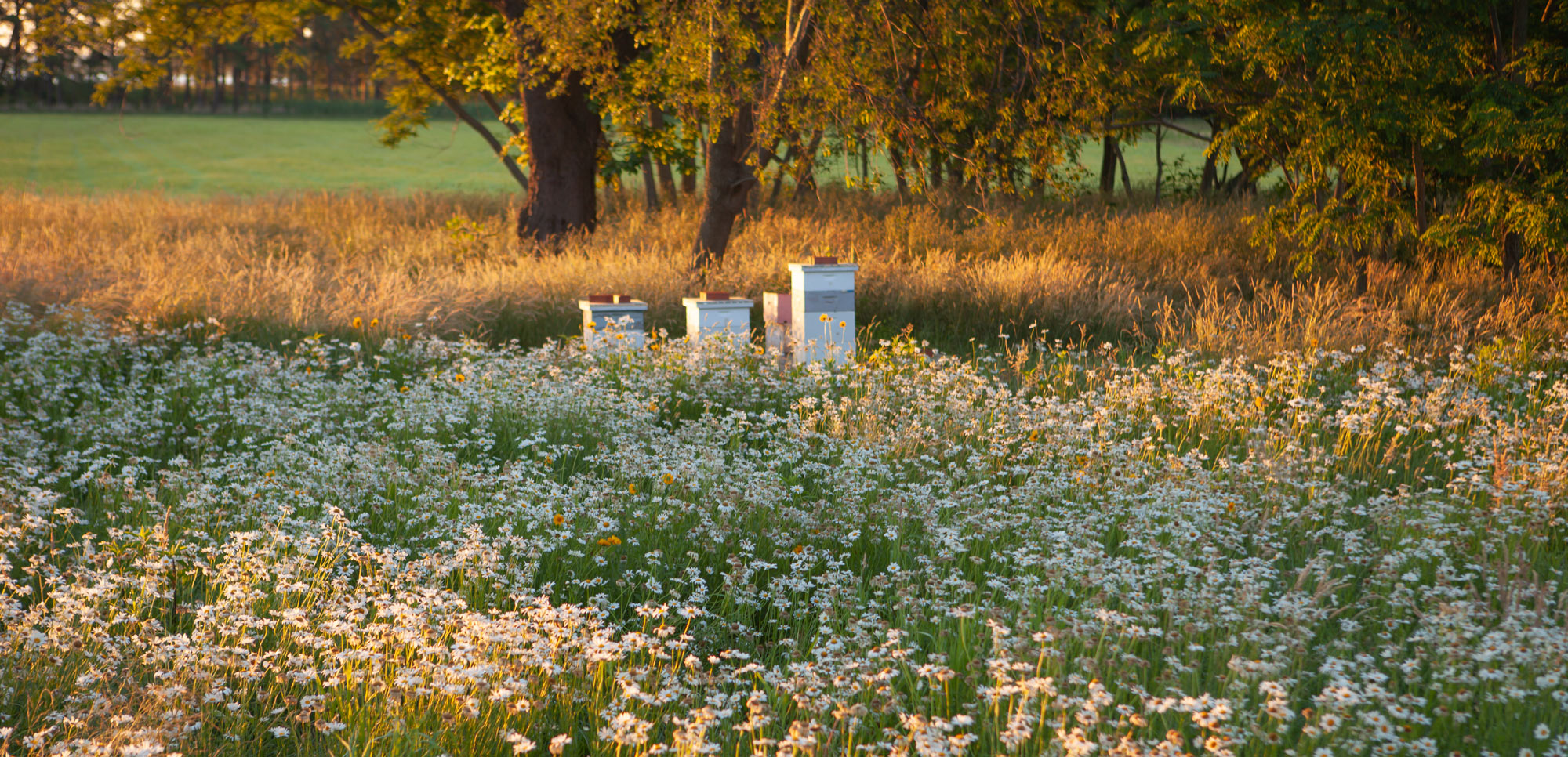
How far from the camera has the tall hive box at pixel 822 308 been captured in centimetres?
802

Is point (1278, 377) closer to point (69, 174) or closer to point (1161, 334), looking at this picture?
point (1161, 334)

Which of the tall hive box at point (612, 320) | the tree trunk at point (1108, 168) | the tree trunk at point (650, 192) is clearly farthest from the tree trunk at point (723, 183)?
the tree trunk at point (1108, 168)

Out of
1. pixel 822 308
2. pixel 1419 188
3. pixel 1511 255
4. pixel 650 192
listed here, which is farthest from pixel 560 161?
pixel 1511 255

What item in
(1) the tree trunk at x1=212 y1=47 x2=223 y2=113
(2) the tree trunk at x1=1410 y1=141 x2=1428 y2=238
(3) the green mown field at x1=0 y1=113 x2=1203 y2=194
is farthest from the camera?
(1) the tree trunk at x1=212 y1=47 x2=223 y2=113

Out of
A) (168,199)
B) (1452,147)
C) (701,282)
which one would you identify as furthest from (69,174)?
(1452,147)

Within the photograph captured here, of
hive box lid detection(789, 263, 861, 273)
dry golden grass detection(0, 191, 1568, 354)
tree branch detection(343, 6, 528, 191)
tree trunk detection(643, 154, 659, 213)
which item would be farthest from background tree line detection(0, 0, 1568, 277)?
tree trunk detection(643, 154, 659, 213)

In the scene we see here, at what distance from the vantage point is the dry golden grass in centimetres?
875

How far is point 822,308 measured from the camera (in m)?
8.12

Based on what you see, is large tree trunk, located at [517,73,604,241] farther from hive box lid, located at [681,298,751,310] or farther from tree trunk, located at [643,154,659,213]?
hive box lid, located at [681,298,751,310]

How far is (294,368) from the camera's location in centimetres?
730

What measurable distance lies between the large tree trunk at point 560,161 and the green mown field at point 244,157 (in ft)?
30.6

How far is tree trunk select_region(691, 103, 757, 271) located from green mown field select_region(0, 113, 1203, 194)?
Answer: 1273 cm

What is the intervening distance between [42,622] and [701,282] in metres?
7.75

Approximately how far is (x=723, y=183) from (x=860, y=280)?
1903mm
